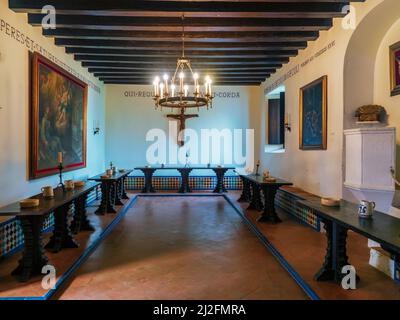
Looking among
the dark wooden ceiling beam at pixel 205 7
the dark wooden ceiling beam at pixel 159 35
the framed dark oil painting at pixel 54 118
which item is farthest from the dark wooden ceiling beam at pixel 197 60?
the dark wooden ceiling beam at pixel 205 7

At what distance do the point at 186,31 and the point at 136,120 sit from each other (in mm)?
4928

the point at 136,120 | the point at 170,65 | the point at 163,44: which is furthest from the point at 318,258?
the point at 136,120

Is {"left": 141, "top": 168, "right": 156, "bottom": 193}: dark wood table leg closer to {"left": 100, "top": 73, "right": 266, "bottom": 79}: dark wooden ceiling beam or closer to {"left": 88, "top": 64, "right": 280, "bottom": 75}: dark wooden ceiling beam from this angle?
{"left": 100, "top": 73, "right": 266, "bottom": 79}: dark wooden ceiling beam

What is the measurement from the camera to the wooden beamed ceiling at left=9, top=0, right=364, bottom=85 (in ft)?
15.4

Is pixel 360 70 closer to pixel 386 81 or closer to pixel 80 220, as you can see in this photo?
pixel 386 81

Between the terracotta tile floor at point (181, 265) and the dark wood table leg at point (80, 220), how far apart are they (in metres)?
0.50

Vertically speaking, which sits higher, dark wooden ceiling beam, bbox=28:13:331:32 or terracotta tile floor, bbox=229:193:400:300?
dark wooden ceiling beam, bbox=28:13:331:32

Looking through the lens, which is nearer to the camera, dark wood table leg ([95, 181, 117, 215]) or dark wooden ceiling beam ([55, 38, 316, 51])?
dark wooden ceiling beam ([55, 38, 316, 51])

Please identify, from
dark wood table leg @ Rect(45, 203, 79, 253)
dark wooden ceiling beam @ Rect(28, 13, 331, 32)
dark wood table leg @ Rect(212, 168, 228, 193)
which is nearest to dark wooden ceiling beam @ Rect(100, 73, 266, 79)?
dark wood table leg @ Rect(212, 168, 228, 193)

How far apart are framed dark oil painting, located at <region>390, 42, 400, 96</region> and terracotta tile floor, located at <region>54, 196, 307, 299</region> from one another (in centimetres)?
303

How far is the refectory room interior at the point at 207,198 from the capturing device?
3.20 m

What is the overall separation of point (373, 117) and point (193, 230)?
11.0 feet

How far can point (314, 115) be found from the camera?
6.09 m

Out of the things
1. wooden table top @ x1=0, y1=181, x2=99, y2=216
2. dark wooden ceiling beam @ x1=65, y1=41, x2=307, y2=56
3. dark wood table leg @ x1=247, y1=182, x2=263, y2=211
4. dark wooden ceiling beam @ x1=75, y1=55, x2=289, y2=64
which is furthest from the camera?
dark wooden ceiling beam @ x1=75, y1=55, x2=289, y2=64
